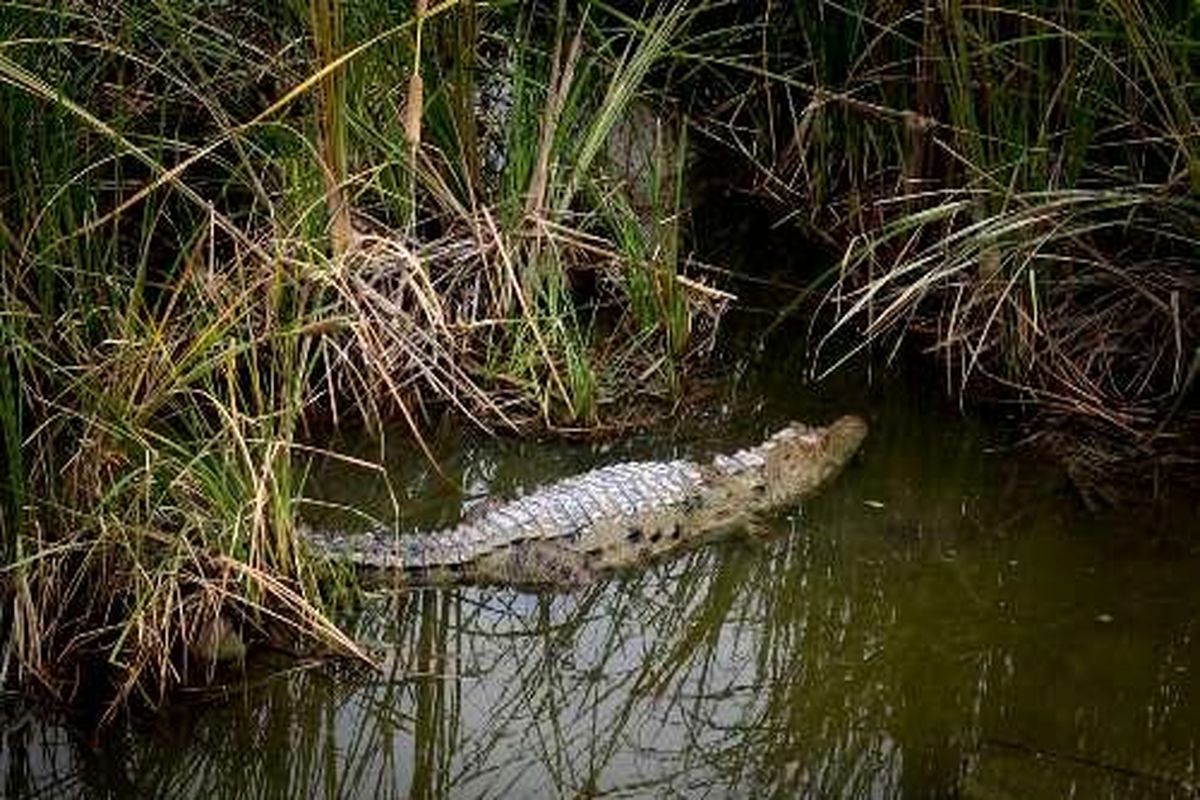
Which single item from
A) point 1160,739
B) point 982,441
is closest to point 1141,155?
point 982,441

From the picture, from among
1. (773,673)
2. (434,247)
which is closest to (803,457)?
(773,673)

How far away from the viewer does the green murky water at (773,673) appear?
332cm

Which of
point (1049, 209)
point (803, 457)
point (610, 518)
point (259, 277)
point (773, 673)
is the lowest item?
point (773, 673)

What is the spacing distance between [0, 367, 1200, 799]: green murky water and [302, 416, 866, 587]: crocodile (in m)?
0.07

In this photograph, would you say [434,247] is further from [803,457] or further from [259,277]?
[803,457]

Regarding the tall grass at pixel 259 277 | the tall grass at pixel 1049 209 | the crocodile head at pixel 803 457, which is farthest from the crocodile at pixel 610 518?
the tall grass at pixel 1049 209

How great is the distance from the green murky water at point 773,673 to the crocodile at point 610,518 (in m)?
0.07

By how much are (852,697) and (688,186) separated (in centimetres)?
259

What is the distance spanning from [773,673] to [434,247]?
1434 millimetres

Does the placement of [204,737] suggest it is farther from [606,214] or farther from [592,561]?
[606,214]

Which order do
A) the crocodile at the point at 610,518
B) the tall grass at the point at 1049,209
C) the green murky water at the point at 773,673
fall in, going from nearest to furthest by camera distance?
the green murky water at the point at 773,673 < the crocodile at the point at 610,518 < the tall grass at the point at 1049,209

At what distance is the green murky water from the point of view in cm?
332

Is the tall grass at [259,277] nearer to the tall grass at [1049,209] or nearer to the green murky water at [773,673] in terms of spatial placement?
the green murky water at [773,673]

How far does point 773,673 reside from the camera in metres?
3.72
